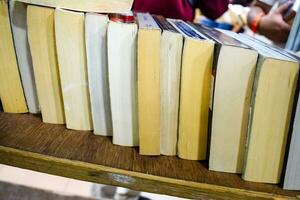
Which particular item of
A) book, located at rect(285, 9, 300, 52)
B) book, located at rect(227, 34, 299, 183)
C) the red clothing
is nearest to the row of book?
book, located at rect(227, 34, 299, 183)

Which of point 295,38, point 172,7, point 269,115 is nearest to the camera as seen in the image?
point 269,115

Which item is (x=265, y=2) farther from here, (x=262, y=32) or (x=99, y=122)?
(x=99, y=122)

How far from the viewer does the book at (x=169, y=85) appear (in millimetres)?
372

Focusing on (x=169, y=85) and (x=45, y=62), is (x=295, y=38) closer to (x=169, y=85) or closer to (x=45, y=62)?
(x=169, y=85)

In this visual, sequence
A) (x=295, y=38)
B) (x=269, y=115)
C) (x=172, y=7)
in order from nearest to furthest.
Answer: (x=269, y=115) → (x=295, y=38) → (x=172, y=7)

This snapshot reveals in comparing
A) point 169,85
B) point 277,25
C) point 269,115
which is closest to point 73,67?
point 169,85

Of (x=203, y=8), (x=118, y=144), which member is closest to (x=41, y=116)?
(x=118, y=144)

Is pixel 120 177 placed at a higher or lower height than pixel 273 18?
lower

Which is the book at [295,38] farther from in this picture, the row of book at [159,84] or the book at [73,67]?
the book at [73,67]

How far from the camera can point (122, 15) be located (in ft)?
1.36

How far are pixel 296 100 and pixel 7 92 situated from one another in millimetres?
449

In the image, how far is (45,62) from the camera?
0.43 m

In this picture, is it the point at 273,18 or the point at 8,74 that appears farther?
the point at 273,18

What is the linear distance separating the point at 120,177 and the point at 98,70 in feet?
0.54
